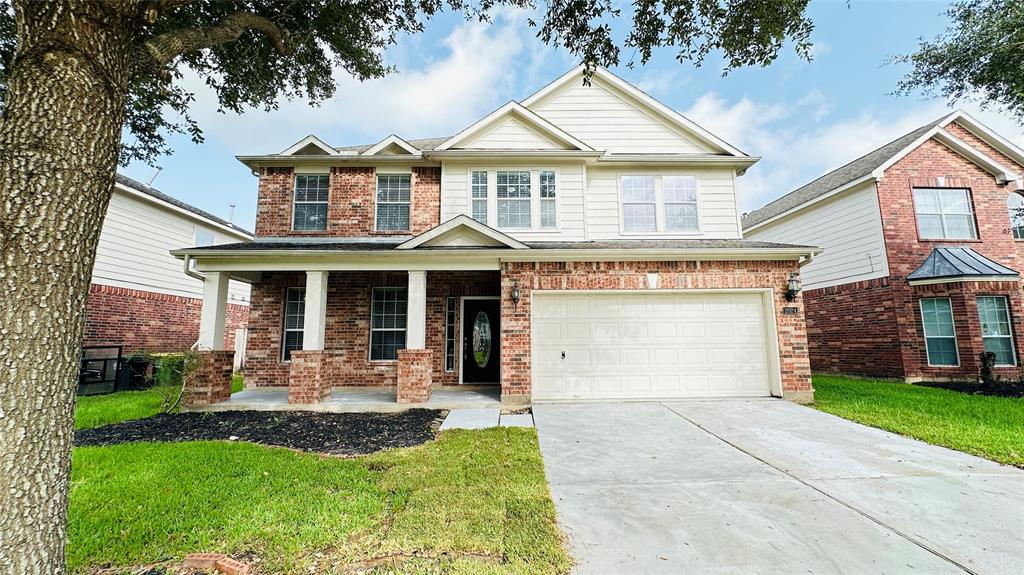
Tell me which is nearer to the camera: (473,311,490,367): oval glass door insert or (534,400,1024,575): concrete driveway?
(534,400,1024,575): concrete driveway

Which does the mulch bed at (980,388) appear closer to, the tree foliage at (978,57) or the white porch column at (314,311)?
the tree foliage at (978,57)

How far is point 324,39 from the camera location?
6910mm

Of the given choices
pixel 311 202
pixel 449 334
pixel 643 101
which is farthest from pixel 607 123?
pixel 311 202

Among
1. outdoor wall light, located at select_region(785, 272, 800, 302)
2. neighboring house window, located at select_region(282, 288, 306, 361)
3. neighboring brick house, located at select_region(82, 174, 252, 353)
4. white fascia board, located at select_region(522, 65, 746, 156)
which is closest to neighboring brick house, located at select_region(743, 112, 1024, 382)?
white fascia board, located at select_region(522, 65, 746, 156)

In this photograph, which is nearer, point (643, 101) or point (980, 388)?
point (980, 388)

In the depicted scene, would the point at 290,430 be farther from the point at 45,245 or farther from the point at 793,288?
the point at 793,288

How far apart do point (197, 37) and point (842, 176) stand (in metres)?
16.0

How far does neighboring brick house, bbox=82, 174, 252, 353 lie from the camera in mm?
10578

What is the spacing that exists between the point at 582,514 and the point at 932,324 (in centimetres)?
1224

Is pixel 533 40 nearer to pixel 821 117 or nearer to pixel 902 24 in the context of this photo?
pixel 902 24

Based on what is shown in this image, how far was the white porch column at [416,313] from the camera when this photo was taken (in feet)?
25.2

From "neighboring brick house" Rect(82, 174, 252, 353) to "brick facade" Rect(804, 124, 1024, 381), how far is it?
60.4 ft

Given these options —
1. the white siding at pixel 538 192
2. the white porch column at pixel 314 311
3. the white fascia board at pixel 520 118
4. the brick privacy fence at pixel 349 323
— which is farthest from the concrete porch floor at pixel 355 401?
the white fascia board at pixel 520 118

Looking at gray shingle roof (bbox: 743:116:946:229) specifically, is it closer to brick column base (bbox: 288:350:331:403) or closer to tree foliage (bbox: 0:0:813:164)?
tree foliage (bbox: 0:0:813:164)
